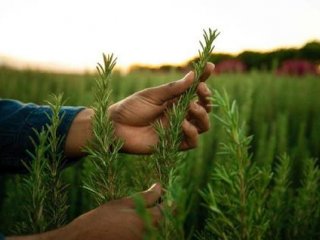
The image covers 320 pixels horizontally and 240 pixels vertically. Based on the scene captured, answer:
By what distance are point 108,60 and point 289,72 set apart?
17.3 ft

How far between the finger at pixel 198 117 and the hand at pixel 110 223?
358 mm

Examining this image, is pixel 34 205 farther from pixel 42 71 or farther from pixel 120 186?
pixel 42 71

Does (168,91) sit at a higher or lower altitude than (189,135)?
higher

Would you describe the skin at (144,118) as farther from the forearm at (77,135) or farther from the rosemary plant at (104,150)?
the rosemary plant at (104,150)

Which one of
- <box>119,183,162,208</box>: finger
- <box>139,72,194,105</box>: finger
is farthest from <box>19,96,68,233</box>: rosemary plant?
Answer: <box>139,72,194,105</box>: finger

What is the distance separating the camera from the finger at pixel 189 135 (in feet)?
3.00

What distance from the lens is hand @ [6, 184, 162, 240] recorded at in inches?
23.3

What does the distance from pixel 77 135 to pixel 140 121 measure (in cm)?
15

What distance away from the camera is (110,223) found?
60 cm

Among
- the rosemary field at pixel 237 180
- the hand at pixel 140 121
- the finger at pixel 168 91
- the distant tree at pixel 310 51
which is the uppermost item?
the distant tree at pixel 310 51

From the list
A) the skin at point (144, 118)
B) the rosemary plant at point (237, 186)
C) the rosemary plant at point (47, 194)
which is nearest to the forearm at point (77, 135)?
the skin at point (144, 118)

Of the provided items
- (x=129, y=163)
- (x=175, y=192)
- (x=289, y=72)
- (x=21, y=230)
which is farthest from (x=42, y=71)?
(x=175, y=192)

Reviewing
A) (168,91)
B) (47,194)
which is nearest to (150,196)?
(47,194)

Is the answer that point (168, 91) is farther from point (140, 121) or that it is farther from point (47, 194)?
point (47, 194)
